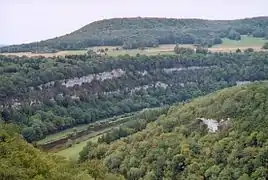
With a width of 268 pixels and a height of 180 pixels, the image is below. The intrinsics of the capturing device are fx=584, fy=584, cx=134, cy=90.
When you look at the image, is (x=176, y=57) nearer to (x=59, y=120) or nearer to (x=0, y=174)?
(x=59, y=120)

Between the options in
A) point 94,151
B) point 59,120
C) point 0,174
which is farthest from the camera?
point 59,120

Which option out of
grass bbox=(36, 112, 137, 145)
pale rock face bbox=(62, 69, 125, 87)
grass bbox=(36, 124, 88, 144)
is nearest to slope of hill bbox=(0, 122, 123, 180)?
grass bbox=(36, 124, 88, 144)

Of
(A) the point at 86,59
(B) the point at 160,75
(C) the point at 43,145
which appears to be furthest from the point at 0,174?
(B) the point at 160,75

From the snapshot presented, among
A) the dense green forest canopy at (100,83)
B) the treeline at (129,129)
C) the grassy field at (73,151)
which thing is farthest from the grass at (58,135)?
A: the treeline at (129,129)

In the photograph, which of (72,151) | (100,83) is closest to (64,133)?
(72,151)

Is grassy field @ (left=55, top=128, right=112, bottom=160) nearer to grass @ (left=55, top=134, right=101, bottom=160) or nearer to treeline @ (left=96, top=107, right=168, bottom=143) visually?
grass @ (left=55, top=134, right=101, bottom=160)

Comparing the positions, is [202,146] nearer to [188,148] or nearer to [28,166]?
[188,148]
